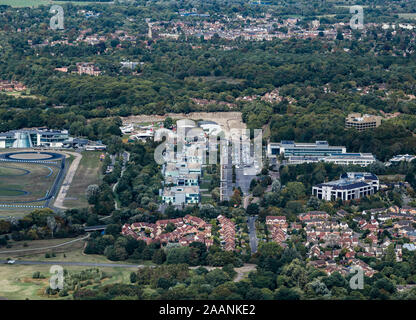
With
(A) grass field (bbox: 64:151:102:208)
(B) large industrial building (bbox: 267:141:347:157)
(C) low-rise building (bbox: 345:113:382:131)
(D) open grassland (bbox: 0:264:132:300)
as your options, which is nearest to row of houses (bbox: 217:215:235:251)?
(D) open grassland (bbox: 0:264:132:300)

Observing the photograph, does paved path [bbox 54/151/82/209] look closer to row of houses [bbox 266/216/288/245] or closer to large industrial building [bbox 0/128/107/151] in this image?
large industrial building [bbox 0/128/107/151]

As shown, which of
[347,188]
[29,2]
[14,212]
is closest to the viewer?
[14,212]

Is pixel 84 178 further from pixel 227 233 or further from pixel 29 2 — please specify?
pixel 29 2

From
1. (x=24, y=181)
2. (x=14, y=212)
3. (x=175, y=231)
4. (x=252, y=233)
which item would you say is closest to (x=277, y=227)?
(x=252, y=233)

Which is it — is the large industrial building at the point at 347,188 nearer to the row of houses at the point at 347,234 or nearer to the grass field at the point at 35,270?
the row of houses at the point at 347,234

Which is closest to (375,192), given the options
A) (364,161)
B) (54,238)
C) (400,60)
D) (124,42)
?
(364,161)

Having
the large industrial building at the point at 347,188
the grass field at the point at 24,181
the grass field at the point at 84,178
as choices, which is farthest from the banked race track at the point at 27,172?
the large industrial building at the point at 347,188
